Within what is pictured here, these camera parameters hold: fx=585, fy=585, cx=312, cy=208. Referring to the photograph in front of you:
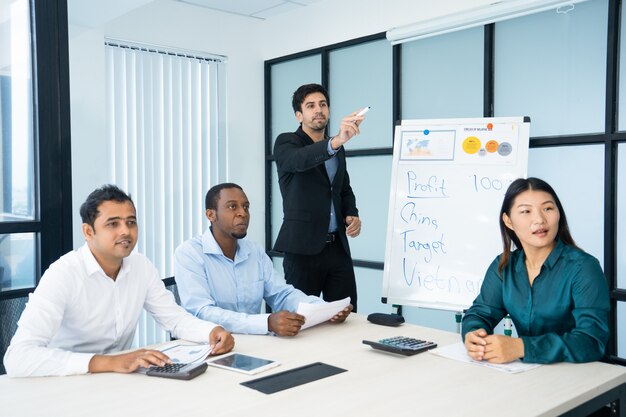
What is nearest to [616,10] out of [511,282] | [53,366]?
[511,282]

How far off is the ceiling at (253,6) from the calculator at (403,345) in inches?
130

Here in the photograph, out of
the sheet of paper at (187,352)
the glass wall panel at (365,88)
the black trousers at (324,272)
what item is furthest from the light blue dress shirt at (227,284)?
the glass wall panel at (365,88)

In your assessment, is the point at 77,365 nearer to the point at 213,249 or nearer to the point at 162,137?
the point at 213,249

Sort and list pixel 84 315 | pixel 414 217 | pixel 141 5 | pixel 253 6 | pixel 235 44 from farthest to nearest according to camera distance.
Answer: pixel 235 44
pixel 253 6
pixel 141 5
pixel 414 217
pixel 84 315

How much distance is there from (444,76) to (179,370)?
2.88 m

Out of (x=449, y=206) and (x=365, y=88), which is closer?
(x=449, y=206)

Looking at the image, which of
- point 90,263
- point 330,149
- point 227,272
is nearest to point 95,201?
point 90,263

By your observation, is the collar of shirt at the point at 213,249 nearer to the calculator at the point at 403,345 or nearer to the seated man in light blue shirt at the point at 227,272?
the seated man in light blue shirt at the point at 227,272

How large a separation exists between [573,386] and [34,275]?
7.68 feet

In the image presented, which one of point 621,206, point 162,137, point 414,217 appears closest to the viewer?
point 414,217

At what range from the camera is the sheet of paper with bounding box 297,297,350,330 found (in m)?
2.07

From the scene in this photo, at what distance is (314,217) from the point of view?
A: 2.91 metres

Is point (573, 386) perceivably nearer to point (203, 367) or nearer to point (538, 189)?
point (538, 189)

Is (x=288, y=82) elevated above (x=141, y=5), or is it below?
below
